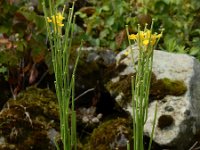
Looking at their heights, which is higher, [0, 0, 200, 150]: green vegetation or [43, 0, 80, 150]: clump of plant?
[43, 0, 80, 150]: clump of plant

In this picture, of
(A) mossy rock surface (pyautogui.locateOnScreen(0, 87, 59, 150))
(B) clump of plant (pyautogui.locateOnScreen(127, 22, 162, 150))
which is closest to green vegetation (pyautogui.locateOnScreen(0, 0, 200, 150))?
(B) clump of plant (pyautogui.locateOnScreen(127, 22, 162, 150))

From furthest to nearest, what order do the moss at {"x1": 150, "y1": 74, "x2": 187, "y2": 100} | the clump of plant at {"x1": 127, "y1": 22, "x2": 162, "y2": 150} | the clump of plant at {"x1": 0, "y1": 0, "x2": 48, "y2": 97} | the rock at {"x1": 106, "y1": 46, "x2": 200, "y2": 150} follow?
the clump of plant at {"x1": 0, "y1": 0, "x2": 48, "y2": 97} < the moss at {"x1": 150, "y1": 74, "x2": 187, "y2": 100} < the rock at {"x1": 106, "y1": 46, "x2": 200, "y2": 150} < the clump of plant at {"x1": 127, "y1": 22, "x2": 162, "y2": 150}

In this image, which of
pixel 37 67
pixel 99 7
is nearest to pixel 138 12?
pixel 99 7

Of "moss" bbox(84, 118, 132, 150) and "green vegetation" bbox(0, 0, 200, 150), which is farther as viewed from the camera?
"moss" bbox(84, 118, 132, 150)

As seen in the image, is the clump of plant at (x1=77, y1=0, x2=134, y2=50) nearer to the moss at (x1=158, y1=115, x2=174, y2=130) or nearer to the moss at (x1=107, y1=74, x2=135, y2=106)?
the moss at (x1=107, y1=74, x2=135, y2=106)

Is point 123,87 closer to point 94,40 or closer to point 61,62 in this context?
point 94,40

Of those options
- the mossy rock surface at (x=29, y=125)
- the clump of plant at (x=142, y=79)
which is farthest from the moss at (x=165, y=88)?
the clump of plant at (x=142, y=79)

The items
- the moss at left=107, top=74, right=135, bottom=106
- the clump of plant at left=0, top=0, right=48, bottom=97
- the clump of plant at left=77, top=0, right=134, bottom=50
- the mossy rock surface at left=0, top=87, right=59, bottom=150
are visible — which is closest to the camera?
the mossy rock surface at left=0, top=87, right=59, bottom=150
